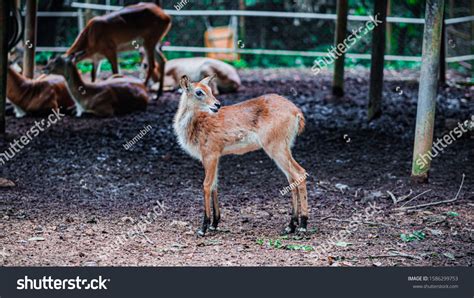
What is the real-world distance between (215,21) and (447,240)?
11162 mm

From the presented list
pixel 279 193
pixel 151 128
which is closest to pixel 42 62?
pixel 151 128

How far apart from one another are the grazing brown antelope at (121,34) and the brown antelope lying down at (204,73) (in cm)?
58

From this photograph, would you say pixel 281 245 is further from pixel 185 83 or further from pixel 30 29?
pixel 30 29

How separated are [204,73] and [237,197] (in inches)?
208

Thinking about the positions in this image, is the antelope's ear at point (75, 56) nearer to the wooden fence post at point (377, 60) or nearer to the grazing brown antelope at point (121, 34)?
the grazing brown antelope at point (121, 34)

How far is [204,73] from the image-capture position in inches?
482

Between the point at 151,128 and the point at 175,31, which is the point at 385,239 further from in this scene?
the point at 175,31

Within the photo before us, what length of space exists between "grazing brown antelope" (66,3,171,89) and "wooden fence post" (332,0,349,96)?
2731 mm

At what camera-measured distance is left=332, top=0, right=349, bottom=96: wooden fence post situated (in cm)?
1123

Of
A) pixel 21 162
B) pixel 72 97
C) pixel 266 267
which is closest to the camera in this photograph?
pixel 266 267

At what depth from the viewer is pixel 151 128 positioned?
9.94 m

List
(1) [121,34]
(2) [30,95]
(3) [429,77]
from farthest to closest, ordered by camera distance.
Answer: (1) [121,34] → (2) [30,95] → (3) [429,77]

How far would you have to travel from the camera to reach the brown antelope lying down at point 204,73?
1208 centimetres

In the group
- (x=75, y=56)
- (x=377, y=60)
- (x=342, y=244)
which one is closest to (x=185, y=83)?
(x=342, y=244)
